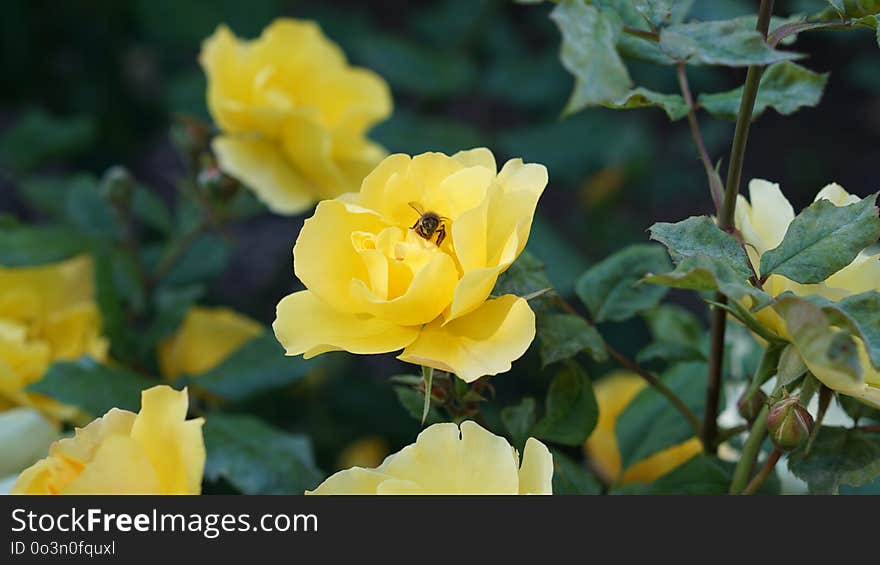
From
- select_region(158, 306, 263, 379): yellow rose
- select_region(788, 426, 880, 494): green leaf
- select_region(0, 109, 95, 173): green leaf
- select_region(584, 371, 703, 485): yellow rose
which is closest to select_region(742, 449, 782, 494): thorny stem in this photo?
select_region(788, 426, 880, 494): green leaf

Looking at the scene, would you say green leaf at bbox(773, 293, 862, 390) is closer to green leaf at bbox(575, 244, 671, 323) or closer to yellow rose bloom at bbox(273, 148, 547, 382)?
yellow rose bloom at bbox(273, 148, 547, 382)

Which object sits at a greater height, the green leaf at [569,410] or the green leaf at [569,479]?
the green leaf at [569,410]

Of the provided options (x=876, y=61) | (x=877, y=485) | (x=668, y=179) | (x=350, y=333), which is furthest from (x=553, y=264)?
(x=876, y=61)

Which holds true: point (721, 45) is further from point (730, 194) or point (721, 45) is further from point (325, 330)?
point (325, 330)

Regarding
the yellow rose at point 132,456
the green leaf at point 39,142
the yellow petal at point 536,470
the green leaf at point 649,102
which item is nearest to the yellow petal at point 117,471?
the yellow rose at point 132,456

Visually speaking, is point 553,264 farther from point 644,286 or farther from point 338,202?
point 338,202

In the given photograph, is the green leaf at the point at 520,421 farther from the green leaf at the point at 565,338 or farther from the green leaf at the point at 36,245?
the green leaf at the point at 36,245
